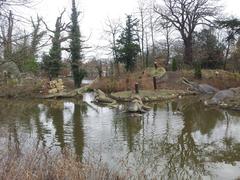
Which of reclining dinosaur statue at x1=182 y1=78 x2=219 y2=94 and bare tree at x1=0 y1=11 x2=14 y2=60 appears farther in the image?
reclining dinosaur statue at x1=182 y1=78 x2=219 y2=94

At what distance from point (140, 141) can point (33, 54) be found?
20.3 ft

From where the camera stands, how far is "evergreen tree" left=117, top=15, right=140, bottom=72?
3866 centimetres

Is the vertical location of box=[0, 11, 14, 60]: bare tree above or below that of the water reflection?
above

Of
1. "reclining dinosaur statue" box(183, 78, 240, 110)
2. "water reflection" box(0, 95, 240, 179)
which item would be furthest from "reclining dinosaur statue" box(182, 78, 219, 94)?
"water reflection" box(0, 95, 240, 179)

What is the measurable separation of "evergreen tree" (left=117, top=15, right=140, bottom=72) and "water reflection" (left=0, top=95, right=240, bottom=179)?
18.4 m

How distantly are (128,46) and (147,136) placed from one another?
86.0 feet

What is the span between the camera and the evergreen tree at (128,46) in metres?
38.7

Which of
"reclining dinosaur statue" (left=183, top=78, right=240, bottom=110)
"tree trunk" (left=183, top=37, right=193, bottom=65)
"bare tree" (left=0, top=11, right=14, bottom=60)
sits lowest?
"reclining dinosaur statue" (left=183, top=78, right=240, bottom=110)

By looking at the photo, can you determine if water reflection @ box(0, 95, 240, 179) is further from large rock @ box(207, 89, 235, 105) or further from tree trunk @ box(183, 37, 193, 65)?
tree trunk @ box(183, 37, 193, 65)

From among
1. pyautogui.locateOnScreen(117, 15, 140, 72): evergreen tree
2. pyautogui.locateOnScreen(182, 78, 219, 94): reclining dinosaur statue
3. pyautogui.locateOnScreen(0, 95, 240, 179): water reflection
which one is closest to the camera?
pyautogui.locateOnScreen(0, 95, 240, 179): water reflection

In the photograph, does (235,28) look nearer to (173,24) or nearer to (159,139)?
(173,24)

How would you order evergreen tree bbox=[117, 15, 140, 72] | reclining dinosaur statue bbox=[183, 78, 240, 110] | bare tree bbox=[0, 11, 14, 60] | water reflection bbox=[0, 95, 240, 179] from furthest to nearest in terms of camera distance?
evergreen tree bbox=[117, 15, 140, 72] < reclining dinosaur statue bbox=[183, 78, 240, 110] < water reflection bbox=[0, 95, 240, 179] < bare tree bbox=[0, 11, 14, 60]

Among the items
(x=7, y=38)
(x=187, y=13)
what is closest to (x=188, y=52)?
(x=187, y=13)

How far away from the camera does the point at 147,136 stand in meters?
13.0
